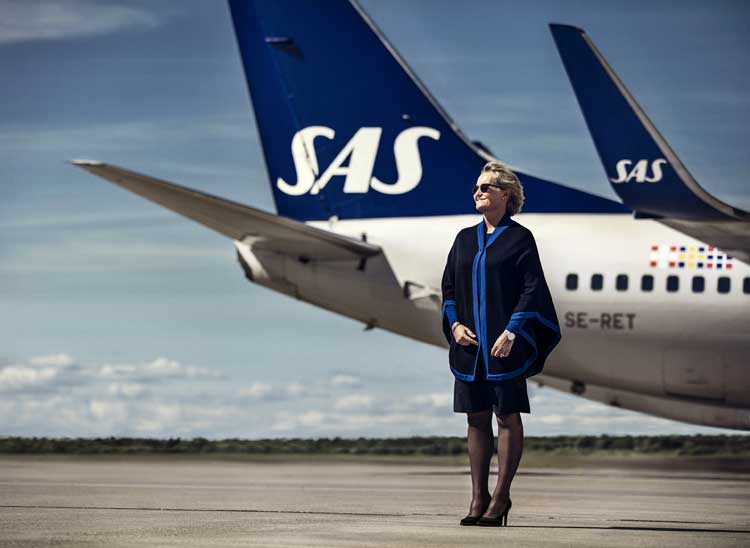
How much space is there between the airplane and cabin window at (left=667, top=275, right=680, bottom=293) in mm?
31

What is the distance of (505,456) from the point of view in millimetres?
7707

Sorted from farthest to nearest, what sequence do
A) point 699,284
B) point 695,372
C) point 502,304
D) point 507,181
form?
point 695,372 < point 699,284 < point 507,181 < point 502,304

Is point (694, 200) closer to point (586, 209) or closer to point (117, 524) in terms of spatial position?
point (586, 209)

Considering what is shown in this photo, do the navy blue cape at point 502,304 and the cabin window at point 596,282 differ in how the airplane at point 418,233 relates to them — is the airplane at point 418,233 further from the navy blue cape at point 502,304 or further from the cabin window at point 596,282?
the navy blue cape at point 502,304

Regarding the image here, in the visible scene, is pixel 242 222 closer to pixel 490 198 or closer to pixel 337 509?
pixel 337 509

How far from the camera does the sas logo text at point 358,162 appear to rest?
70.0ft

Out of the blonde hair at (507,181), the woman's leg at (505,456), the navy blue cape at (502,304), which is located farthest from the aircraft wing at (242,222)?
the woman's leg at (505,456)

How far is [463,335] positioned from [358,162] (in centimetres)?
1425

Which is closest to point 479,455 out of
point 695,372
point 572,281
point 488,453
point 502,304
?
point 488,453

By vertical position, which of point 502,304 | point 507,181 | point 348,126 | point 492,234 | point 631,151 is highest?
point 348,126

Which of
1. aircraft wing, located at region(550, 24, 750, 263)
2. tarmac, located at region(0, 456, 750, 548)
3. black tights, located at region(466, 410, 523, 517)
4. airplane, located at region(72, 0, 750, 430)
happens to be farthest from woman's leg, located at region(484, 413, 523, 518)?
airplane, located at region(72, 0, 750, 430)

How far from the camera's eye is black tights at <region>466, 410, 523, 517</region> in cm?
768

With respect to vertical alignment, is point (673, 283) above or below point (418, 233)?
below

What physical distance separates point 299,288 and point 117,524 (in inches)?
503
